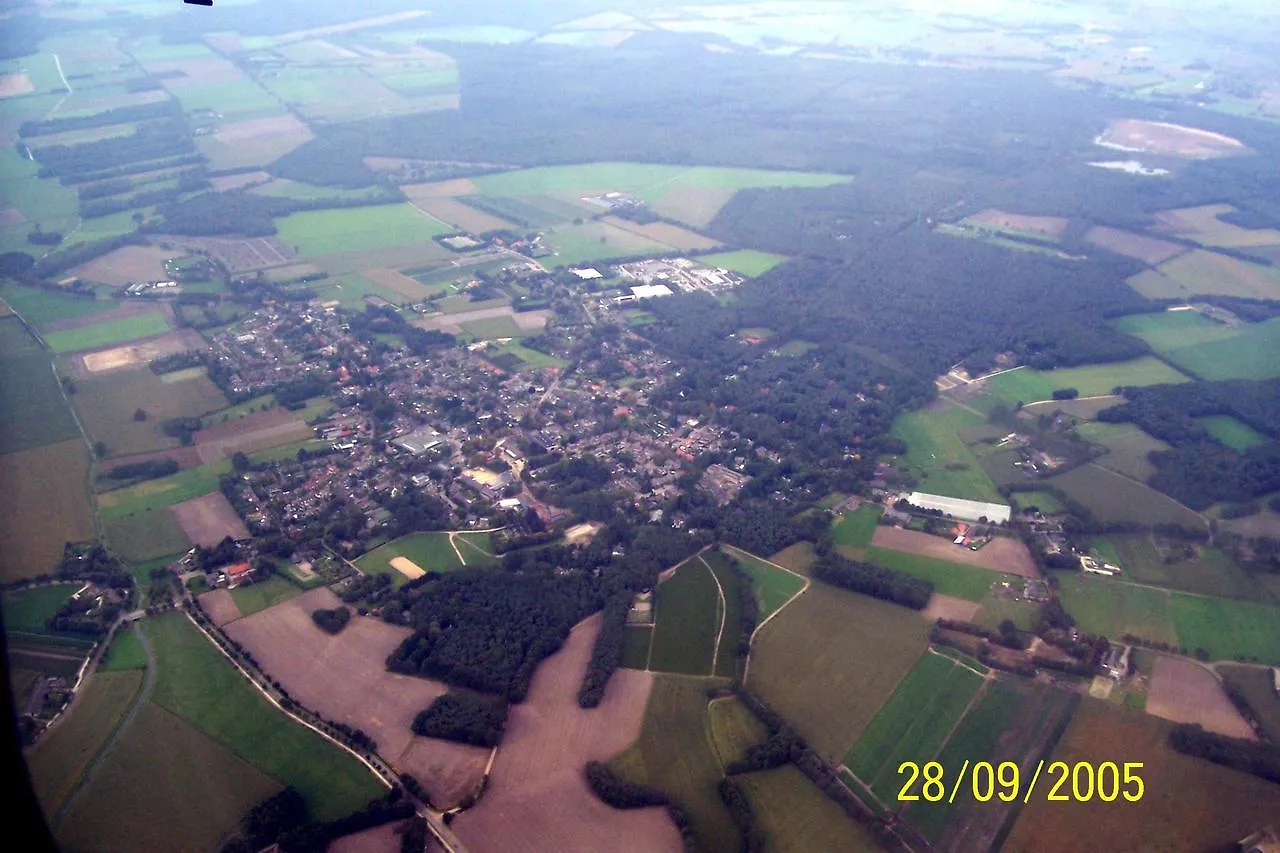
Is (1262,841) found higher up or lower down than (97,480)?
higher up

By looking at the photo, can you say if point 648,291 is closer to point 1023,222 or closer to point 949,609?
point 1023,222

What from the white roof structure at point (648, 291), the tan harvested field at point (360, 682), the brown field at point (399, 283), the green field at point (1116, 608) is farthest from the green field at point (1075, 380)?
the brown field at point (399, 283)

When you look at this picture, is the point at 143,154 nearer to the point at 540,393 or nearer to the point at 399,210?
the point at 399,210

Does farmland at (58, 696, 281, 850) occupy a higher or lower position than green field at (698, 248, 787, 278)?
higher

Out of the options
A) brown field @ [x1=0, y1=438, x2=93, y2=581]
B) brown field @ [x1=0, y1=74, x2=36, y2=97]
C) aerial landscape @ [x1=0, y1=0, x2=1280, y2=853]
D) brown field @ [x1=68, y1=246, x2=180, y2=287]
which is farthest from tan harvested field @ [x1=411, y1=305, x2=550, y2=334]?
brown field @ [x1=0, y1=74, x2=36, y2=97]

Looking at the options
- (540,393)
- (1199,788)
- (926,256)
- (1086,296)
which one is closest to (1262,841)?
(1199,788)

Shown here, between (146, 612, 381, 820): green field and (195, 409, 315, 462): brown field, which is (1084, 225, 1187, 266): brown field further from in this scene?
(146, 612, 381, 820): green field
